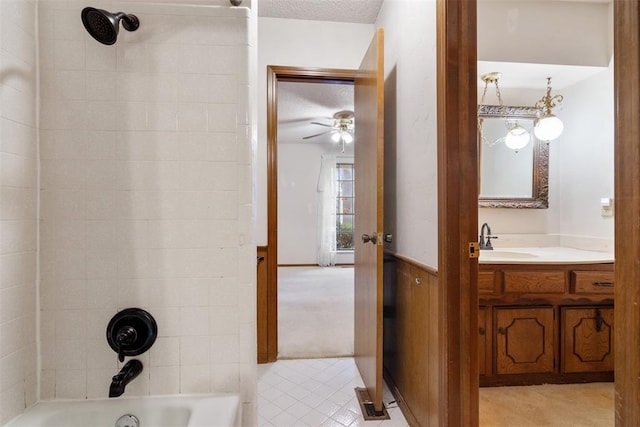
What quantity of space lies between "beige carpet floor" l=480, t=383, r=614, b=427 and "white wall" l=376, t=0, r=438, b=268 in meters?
1.03

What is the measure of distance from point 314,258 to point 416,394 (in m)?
4.62

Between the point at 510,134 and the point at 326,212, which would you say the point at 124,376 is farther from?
the point at 326,212

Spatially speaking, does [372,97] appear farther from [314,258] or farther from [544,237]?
[314,258]

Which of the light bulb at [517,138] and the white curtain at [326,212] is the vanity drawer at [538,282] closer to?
the light bulb at [517,138]

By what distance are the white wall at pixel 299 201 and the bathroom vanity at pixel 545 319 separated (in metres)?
4.33

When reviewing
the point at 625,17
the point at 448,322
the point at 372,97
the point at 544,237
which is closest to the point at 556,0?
the point at 372,97

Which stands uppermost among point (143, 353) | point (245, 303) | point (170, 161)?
point (170, 161)

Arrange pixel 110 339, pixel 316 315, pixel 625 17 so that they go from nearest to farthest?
1. pixel 625 17
2. pixel 110 339
3. pixel 316 315

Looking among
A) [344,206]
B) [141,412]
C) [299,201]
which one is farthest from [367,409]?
[344,206]

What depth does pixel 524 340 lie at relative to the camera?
186 centimetres

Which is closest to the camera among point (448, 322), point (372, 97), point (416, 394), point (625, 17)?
point (625, 17)

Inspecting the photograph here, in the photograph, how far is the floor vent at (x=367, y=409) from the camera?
62.9 inches

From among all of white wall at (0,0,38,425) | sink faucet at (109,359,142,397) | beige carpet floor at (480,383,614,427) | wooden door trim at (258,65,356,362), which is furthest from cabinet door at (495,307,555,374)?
white wall at (0,0,38,425)

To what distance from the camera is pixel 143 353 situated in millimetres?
993
